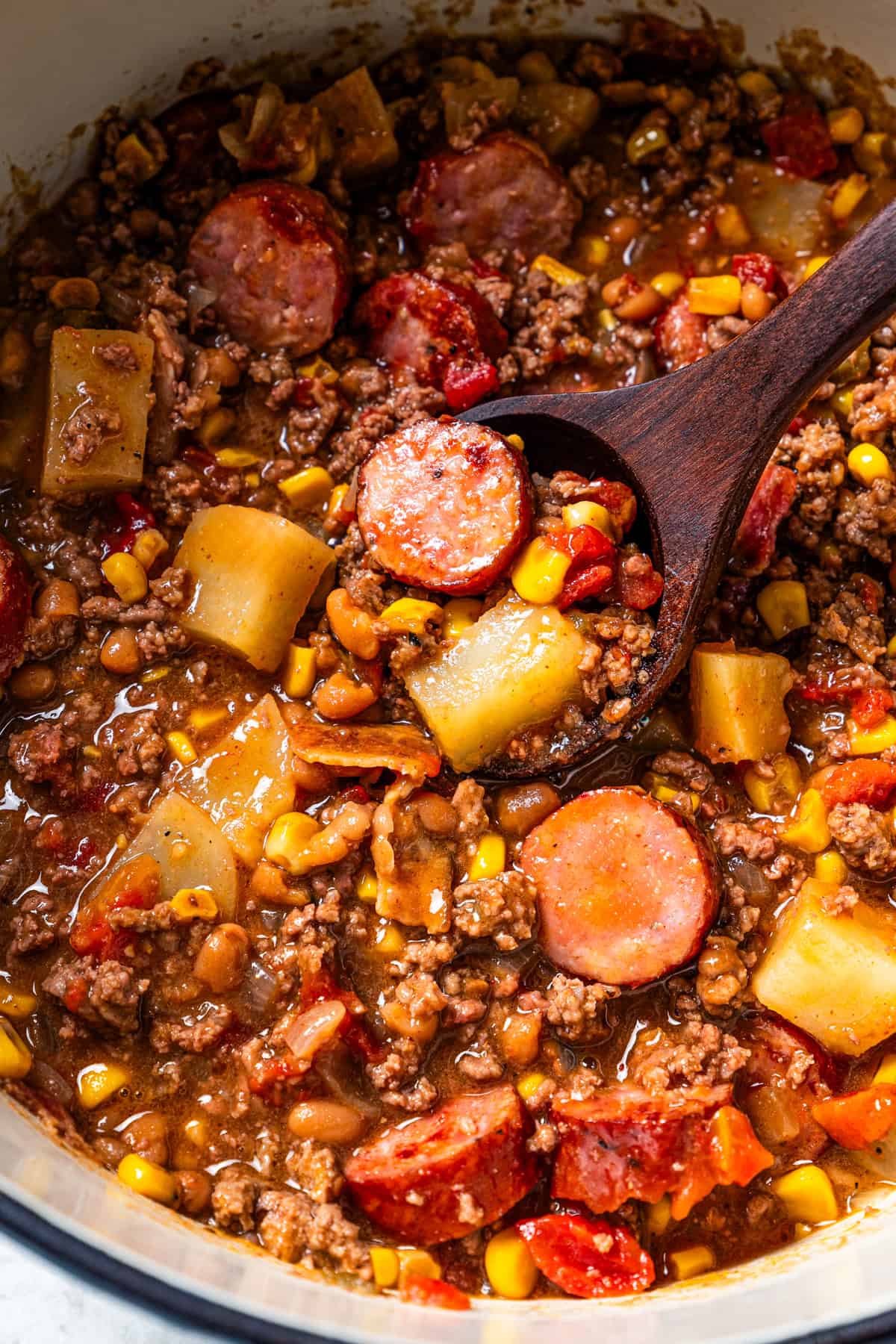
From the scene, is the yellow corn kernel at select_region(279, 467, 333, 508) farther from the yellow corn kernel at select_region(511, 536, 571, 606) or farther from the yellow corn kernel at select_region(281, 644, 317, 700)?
the yellow corn kernel at select_region(511, 536, 571, 606)

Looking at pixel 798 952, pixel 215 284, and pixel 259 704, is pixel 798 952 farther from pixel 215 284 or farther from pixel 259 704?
pixel 215 284

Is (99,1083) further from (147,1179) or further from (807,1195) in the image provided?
(807,1195)

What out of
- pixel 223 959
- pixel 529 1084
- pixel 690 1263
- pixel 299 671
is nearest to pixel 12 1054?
Answer: pixel 223 959

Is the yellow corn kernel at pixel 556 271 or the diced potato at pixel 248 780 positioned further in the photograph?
the yellow corn kernel at pixel 556 271

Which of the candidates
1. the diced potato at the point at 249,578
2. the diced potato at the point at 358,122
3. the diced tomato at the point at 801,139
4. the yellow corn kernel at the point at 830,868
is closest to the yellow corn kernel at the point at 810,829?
the yellow corn kernel at the point at 830,868

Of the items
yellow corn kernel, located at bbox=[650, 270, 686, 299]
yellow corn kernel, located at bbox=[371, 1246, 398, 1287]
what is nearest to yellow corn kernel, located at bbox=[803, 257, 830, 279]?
yellow corn kernel, located at bbox=[650, 270, 686, 299]

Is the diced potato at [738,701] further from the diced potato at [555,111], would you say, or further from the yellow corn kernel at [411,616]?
the diced potato at [555,111]
